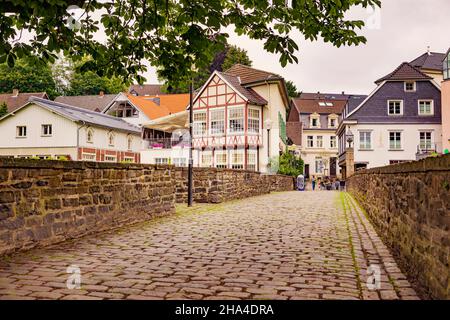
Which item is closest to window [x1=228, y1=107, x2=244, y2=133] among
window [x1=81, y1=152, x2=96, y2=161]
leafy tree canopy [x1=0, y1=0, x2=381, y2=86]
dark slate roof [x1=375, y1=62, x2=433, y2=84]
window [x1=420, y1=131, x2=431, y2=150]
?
window [x1=81, y1=152, x2=96, y2=161]

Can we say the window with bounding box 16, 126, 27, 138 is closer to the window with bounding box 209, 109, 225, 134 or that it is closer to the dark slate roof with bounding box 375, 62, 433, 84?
the window with bounding box 209, 109, 225, 134

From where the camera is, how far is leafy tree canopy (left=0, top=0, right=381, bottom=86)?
5793mm

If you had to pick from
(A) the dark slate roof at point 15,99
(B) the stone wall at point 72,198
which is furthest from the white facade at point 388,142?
(A) the dark slate roof at point 15,99

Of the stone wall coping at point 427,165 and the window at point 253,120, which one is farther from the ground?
the window at point 253,120

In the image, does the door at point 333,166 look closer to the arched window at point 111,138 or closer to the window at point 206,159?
the window at point 206,159

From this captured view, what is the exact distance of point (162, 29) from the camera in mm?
7719

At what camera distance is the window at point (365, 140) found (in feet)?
133

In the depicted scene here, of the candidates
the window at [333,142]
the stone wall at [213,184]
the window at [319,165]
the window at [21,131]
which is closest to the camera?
the stone wall at [213,184]

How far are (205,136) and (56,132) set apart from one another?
12.0 metres

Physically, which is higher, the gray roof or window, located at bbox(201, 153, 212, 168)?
the gray roof

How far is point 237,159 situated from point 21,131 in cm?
1822

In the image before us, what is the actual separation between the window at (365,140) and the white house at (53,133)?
22.5 meters

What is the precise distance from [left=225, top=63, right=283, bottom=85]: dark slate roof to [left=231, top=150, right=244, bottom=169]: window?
20.9ft
